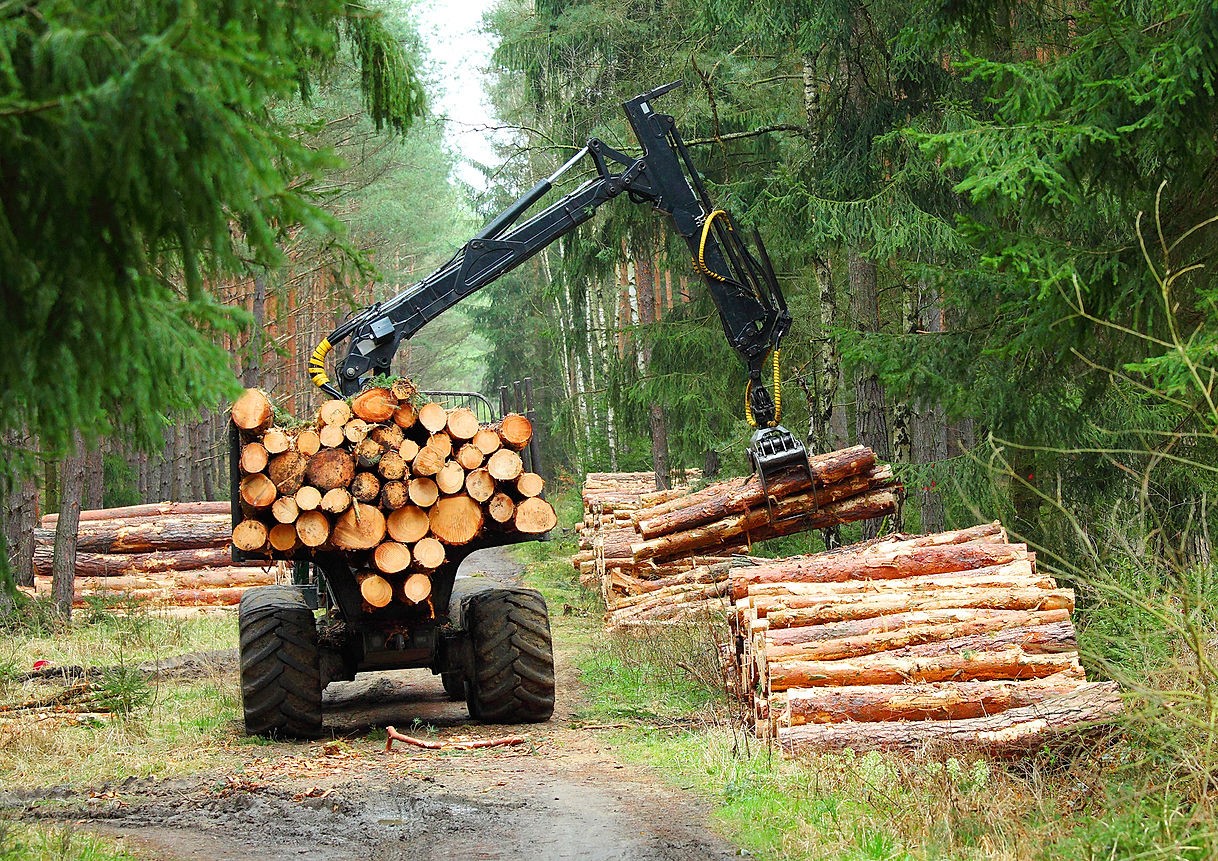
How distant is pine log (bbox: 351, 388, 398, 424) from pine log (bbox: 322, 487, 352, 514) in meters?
0.59

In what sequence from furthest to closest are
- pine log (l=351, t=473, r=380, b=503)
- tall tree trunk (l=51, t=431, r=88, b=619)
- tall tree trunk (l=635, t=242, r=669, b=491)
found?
tall tree trunk (l=635, t=242, r=669, b=491)
tall tree trunk (l=51, t=431, r=88, b=619)
pine log (l=351, t=473, r=380, b=503)

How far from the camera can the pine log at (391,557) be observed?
8625 millimetres

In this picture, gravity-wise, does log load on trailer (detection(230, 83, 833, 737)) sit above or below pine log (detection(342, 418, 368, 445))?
below

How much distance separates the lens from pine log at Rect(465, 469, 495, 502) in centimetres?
884

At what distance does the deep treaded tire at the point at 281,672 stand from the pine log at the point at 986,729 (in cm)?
379

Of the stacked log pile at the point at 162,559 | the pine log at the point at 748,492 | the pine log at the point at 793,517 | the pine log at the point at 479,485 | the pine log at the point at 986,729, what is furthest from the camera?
the stacked log pile at the point at 162,559

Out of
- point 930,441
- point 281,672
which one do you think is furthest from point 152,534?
point 930,441

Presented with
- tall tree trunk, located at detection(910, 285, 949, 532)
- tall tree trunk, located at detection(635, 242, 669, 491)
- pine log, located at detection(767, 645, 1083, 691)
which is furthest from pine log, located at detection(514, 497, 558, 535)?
tall tree trunk, located at detection(635, 242, 669, 491)

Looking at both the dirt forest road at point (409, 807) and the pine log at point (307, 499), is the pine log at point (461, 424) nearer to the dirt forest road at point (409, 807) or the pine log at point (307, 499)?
the pine log at point (307, 499)

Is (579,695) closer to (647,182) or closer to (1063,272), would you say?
(647,182)

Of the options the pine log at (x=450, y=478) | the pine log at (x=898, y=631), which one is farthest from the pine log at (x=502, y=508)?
the pine log at (x=898, y=631)

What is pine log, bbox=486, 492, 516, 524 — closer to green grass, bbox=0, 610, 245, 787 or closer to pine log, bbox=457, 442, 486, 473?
pine log, bbox=457, 442, 486, 473

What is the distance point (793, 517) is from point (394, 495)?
4.77 metres

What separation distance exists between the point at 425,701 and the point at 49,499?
68.7ft
